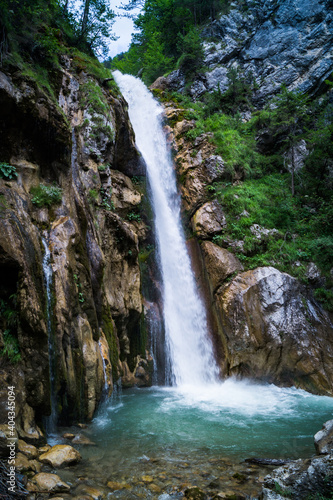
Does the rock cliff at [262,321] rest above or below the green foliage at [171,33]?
below

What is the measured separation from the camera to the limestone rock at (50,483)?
3.48 metres

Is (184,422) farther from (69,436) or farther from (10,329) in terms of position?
(10,329)

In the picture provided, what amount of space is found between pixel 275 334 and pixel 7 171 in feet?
30.4

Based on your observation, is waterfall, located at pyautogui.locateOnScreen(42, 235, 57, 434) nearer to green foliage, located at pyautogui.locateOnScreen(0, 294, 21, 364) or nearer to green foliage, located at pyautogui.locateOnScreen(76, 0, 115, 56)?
Result: green foliage, located at pyautogui.locateOnScreen(0, 294, 21, 364)

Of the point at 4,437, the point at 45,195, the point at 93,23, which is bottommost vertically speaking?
the point at 4,437

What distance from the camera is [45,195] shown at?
7.01m

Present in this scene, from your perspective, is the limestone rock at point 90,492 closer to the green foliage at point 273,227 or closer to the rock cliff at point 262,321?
the rock cliff at point 262,321

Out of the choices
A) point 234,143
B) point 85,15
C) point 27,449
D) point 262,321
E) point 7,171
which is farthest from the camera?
point 234,143

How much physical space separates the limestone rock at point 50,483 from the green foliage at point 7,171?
5.35 meters

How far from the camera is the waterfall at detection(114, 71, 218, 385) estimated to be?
10.7 meters

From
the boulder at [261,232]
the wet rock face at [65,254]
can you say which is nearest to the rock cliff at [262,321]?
the boulder at [261,232]

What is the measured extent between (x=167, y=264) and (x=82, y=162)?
5.17m

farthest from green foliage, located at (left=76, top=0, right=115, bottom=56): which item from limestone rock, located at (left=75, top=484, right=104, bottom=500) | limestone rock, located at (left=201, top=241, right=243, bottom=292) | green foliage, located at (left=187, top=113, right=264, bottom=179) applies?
limestone rock, located at (left=75, top=484, right=104, bottom=500)

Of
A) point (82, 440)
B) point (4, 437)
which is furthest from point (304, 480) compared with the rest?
point (82, 440)
